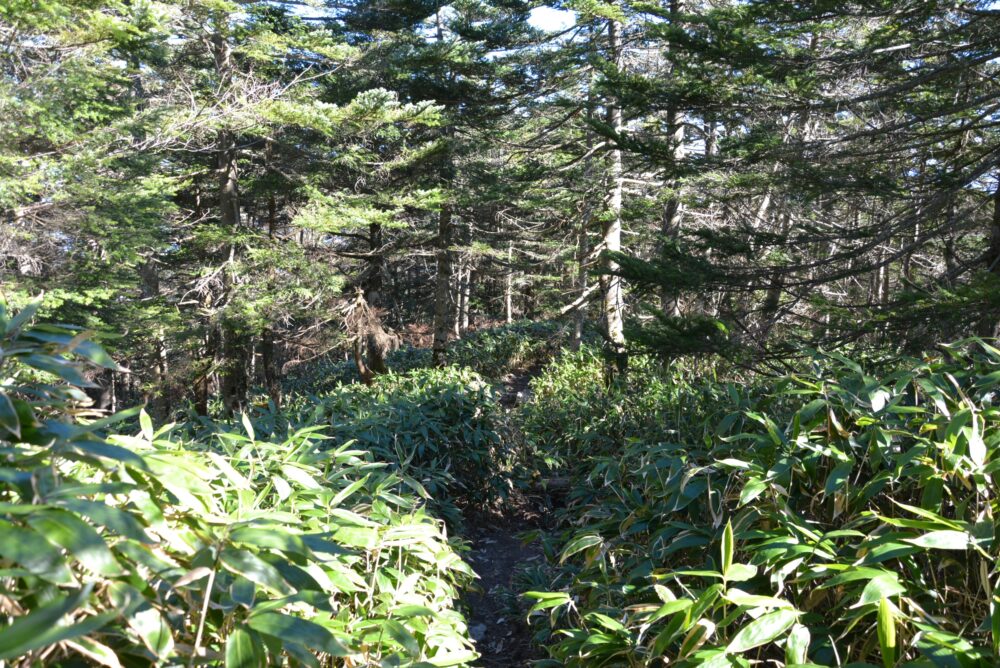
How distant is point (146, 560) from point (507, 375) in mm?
14896

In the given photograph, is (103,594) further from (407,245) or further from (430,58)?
(407,245)

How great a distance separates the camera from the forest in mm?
1645

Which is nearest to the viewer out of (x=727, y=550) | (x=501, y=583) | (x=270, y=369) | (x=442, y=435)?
(x=727, y=550)

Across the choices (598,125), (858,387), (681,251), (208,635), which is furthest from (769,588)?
(598,125)

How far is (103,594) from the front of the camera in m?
1.44

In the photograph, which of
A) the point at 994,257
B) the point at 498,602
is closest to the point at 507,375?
the point at 994,257

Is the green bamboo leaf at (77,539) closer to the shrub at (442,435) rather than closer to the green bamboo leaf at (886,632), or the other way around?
the green bamboo leaf at (886,632)

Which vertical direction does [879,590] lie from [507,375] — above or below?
above

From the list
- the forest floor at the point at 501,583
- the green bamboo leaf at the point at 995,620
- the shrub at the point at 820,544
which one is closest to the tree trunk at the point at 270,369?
the forest floor at the point at 501,583

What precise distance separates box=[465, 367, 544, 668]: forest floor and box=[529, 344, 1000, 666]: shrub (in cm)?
44

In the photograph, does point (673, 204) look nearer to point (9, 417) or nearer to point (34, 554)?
point (9, 417)

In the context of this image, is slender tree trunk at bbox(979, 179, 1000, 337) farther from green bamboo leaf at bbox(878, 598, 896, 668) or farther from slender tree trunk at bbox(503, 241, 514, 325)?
slender tree trunk at bbox(503, 241, 514, 325)

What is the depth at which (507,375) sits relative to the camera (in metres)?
16.2

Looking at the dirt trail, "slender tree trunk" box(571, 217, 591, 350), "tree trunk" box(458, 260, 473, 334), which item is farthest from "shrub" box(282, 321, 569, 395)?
the dirt trail
